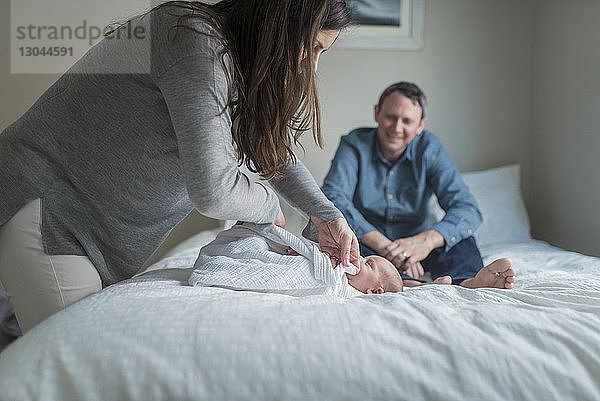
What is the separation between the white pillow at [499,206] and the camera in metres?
2.57

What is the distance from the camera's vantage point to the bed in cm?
83

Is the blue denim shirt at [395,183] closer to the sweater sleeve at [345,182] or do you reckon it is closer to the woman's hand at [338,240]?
the sweater sleeve at [345,182]

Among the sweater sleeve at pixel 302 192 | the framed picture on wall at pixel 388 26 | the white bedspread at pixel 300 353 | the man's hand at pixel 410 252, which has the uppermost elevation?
the framed picture on wall at pixel 388 26

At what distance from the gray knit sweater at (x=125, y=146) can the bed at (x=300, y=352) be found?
0.18 meters

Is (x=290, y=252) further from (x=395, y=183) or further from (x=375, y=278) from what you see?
(x=395, y=183)

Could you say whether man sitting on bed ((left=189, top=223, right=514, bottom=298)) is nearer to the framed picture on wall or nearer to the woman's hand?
the woman's hand

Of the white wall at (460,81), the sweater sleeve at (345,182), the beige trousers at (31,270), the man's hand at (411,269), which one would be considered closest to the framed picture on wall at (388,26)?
the white wall at (460,81)

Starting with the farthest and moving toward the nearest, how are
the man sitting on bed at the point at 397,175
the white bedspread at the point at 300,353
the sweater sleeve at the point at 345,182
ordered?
the man sitting on bed at the point at 397,175 < the sweater sleeve at the point at 345,182 < the white bedspread at the point at 300,353

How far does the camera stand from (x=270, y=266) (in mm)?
1225

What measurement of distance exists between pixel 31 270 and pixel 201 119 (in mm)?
422

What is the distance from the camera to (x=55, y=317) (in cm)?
96

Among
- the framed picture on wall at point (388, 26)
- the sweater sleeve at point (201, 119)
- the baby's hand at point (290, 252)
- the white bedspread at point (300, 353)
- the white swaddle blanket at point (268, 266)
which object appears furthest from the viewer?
the framed picture on wall at point (388, 26)

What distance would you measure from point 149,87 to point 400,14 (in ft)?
6.83

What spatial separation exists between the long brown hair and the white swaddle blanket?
0.22m
